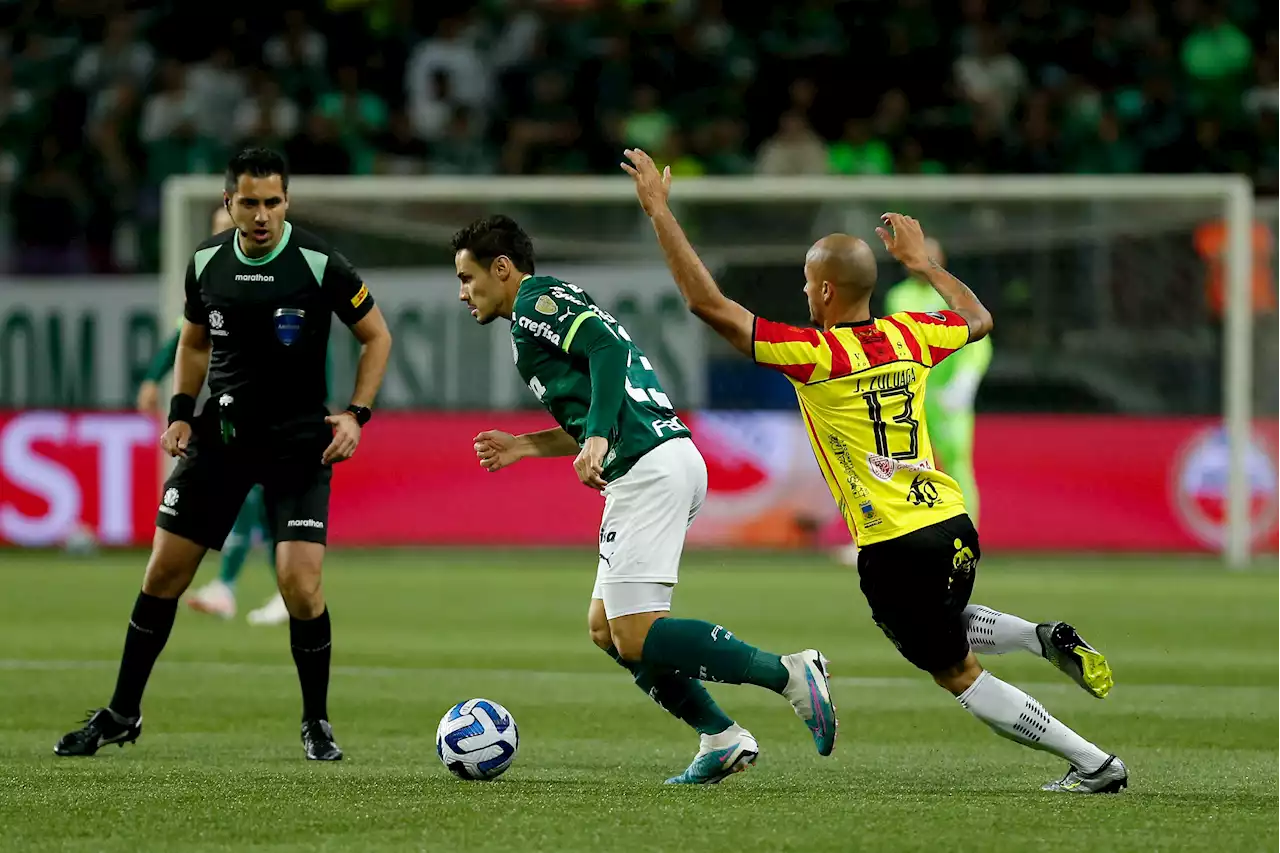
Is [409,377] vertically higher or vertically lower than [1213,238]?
lower

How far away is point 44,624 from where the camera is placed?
1173 cm

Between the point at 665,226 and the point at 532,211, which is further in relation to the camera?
the point at 532,211

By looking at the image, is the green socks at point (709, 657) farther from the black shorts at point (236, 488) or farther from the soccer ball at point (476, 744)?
the black shorts at point (236, 488)

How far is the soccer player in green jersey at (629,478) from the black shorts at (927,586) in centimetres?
28

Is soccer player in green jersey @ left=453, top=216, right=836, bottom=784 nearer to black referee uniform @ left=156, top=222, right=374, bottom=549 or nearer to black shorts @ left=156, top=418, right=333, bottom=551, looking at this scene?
black referee uniform @ left=156, top=222, right=374, bottom=549

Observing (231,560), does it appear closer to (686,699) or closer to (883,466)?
(686,699)

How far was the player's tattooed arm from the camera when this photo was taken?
6242 millimetres

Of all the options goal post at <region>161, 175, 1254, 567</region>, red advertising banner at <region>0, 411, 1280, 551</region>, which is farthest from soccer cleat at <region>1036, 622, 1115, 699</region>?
goal post at <region>161, 175, 1254, 567</region>

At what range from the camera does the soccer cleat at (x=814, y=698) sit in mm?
6051

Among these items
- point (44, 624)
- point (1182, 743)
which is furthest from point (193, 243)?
point (1182, 743)

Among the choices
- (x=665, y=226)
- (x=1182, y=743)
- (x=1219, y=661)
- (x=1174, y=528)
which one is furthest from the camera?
(x=1174, y=528)

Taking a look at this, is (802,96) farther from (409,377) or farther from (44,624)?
(44,624)

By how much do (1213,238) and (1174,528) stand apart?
254 cm

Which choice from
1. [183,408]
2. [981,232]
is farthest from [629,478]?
[981,232]
